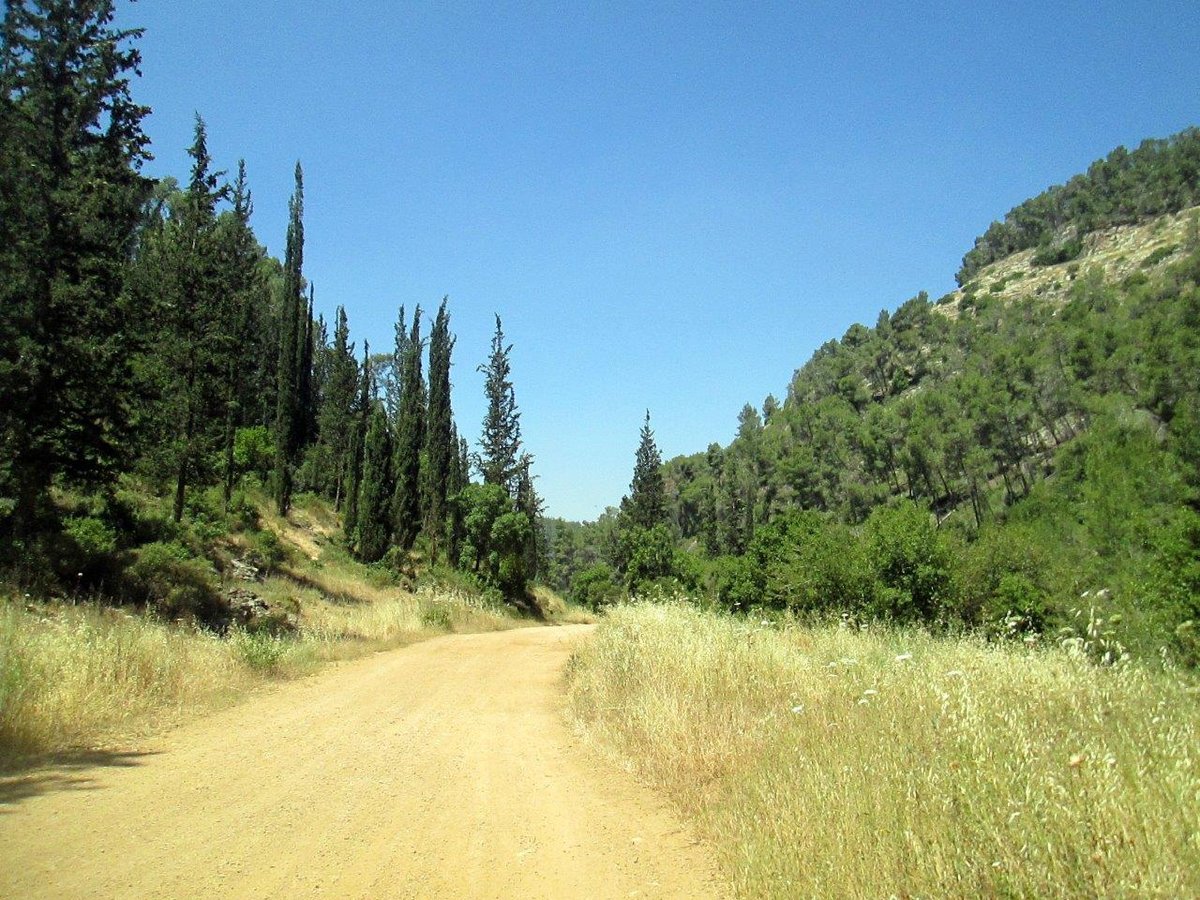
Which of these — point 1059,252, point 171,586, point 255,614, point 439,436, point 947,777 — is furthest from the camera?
point 1059,252

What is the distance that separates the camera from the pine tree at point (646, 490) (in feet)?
235

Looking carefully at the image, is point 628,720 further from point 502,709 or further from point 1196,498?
point 1196,498

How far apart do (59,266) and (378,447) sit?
25.8m

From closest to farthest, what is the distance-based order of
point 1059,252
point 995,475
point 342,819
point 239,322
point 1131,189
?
point 342,819 → point 239,322 → point 995,475 → point 1131,189 → point 1059,252

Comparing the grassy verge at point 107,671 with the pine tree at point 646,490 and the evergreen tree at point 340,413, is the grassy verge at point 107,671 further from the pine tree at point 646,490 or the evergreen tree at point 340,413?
the pine tree at point 646,490

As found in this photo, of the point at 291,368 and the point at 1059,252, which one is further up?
the point at 1059,252

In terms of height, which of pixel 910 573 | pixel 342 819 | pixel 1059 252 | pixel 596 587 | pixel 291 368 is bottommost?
pixel 342 819

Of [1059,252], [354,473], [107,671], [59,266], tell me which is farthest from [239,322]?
[1059,252]

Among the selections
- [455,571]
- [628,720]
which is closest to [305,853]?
[628,720]

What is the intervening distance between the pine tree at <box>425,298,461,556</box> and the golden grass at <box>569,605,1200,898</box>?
39882mm

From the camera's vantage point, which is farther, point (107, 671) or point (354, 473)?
point (354, 473)

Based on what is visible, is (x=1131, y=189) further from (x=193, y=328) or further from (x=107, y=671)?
(x=107, y=671)

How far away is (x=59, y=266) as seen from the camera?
17750mm

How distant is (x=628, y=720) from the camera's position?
28.3 feet
